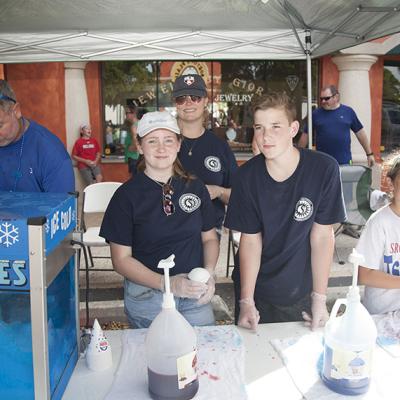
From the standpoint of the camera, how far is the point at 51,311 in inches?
Result: 49.1

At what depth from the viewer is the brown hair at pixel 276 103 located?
1.79m

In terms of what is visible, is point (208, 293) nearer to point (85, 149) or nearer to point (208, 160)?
point (208, 160)

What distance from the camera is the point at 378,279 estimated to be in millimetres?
1842

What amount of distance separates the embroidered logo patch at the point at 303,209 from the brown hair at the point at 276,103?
0.31m

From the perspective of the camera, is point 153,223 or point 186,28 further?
point 186,28

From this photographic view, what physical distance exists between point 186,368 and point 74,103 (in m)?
8.64

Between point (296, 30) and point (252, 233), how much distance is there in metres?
2.95

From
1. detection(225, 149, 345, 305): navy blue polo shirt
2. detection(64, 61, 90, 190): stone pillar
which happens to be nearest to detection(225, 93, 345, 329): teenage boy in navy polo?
detection(225, 149, 345, 305): navy blue polo shirt

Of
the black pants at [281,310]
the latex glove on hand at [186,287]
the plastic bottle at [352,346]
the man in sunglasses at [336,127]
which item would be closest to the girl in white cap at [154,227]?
the latex glove on hand at [186,287]

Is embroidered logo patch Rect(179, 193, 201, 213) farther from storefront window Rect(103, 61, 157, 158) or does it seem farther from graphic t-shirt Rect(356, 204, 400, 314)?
storefront window Rect(103, 61, 157, 158)

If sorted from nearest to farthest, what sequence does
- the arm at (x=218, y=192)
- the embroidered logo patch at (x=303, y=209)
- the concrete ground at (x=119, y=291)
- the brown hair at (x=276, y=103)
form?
the brown hair at (x=276, y=103) < the embroidered logo patch at (x=303, y=209) < the arm at (x=218, y=192) < the concrete ground at (x=119, y=291)

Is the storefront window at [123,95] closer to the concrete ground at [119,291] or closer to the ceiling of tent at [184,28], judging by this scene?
the concrete ground at [119,291]

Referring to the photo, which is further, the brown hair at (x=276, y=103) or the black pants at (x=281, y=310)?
the black pants at (x=281, y=310)

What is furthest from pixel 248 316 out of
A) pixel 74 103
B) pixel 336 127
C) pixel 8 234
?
pixel 74 103
